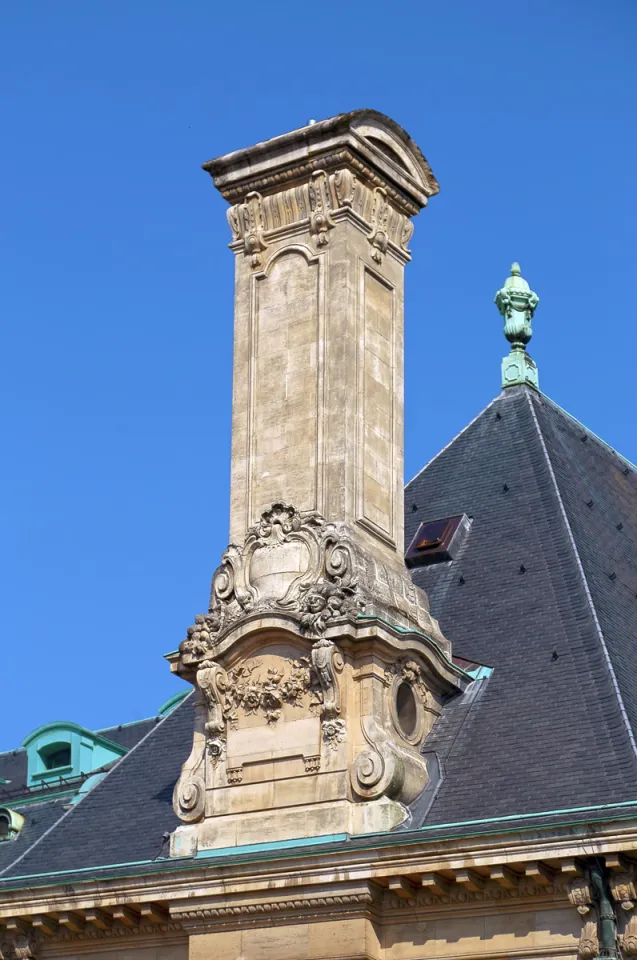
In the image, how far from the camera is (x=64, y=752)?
39.7m

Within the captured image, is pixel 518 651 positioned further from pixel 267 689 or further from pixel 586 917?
pixel 586 917

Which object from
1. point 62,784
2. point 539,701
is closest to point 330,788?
point 539,701

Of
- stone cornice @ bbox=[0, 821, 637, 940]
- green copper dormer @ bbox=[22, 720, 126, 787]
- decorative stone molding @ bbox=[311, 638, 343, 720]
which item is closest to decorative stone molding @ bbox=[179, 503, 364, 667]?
decorative stone molding @ bbox=[311, 638, 343, 720]

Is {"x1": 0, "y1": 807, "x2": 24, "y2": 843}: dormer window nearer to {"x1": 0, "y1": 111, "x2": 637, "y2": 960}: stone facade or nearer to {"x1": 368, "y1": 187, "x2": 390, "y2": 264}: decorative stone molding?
{"x1": 0, "y1": 111, "x2": 637, "y2": 960}: stone facade

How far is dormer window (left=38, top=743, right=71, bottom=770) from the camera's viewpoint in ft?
130

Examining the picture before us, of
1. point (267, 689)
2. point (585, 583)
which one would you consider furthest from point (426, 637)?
point (585, 583)

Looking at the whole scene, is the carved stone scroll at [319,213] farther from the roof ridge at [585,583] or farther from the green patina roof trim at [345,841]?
the green patina roof trim at [345,841]

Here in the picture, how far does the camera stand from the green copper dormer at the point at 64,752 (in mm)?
38875

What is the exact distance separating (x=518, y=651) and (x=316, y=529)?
3488mm

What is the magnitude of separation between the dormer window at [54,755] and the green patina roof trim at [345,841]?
31.9 feet

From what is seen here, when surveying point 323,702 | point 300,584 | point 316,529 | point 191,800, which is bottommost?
point 191,800

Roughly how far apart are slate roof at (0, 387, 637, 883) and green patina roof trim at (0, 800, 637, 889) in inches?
4.0

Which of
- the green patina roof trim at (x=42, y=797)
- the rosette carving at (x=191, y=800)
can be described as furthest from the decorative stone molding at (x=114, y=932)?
the green patina roof trim at (x=42, y=797)

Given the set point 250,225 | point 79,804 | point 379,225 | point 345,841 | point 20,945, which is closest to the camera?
point 345,841
